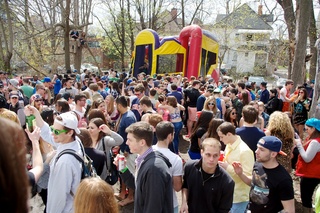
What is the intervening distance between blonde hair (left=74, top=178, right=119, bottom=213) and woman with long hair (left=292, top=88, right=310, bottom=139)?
7.11 meters

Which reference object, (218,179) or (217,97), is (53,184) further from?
(217,97)

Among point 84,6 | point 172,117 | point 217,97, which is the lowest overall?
point 172,117

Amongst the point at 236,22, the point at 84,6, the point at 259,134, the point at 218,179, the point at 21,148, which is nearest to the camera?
the point at 21,148

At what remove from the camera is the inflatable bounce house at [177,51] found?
1623 cm

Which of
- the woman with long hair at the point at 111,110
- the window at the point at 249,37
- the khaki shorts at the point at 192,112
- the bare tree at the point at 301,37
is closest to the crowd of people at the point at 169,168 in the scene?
the woman with long hair at the point at 111,110

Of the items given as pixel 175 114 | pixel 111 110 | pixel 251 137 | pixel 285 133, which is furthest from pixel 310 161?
pixel 111 110

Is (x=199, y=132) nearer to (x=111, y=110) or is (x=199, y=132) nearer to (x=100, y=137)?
(x=100, y=137)

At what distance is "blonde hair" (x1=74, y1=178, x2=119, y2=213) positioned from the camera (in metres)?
2.04

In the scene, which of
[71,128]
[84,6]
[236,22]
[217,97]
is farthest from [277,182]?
[236,22]

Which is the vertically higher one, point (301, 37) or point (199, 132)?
point (301, 37)

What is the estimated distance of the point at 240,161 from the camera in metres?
3.38

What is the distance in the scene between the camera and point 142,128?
2.91m

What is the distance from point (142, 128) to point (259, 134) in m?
2.19

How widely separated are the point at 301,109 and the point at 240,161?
213 inches
